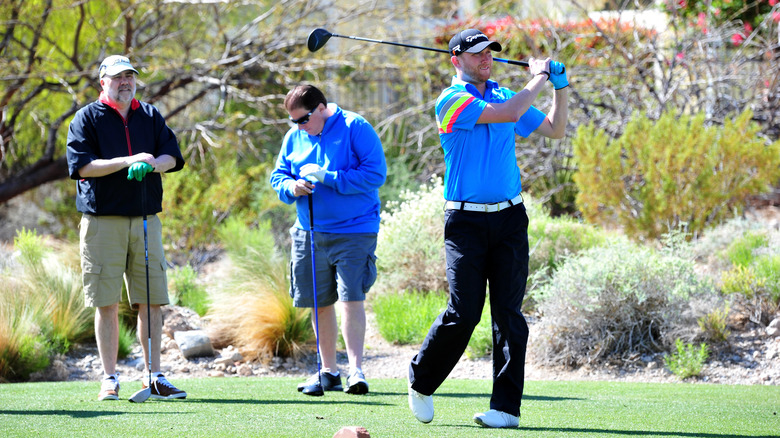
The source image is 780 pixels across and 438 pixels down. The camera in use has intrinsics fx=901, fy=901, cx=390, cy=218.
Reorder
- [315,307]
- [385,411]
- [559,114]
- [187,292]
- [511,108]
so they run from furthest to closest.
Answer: [187,292]
[315,307]
[385,411]
[559,114]
[511,108]

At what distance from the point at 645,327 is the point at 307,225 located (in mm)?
2800

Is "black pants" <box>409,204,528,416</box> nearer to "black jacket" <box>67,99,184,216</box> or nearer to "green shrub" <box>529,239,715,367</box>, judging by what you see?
"black jacket" <box>67,99,184,216</box>

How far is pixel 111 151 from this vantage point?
5.20 metres

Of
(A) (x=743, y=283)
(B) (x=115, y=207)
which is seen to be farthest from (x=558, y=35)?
(B) (x=115, y=207)

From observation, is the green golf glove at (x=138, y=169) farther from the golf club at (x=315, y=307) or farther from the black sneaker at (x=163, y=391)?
the black sneaker at (x=163, y=391)

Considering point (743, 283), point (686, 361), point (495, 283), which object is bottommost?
point (686, 361)

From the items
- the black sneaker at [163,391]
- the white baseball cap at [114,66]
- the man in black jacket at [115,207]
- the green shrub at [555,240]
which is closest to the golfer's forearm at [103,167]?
the man in black jacket at [115,207]

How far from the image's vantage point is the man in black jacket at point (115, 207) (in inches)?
203

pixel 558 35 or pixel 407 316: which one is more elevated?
pixel 558 35

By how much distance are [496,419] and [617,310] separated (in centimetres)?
281

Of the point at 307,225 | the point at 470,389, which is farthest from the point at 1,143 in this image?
the point at 470,389

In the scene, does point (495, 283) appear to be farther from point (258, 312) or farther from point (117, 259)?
point (258, 312)

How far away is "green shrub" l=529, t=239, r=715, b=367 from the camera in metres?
6.56

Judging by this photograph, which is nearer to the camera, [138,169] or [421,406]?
[421,406]
